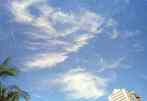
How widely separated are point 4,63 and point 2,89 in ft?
4.83

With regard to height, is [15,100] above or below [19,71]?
below

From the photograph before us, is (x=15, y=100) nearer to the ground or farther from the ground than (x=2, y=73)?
nearer to the ground

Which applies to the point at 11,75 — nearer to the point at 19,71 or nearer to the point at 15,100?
the point at 19,71

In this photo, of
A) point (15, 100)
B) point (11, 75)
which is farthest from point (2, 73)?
point (15, 100)

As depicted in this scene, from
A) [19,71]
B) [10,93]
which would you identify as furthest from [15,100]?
[19,71]

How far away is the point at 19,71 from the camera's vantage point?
1577 cm

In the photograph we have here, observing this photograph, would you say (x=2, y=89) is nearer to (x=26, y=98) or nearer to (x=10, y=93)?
(x=10, y=93)

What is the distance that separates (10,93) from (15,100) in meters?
0.53

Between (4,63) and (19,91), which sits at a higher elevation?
(4,63)

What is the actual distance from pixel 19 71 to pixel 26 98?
1499 mm

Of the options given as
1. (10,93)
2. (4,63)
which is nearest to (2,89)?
(10,93)

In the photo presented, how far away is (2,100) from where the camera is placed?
15.8 meters

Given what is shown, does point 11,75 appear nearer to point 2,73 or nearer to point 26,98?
point 2,73

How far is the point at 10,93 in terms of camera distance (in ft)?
53.3
